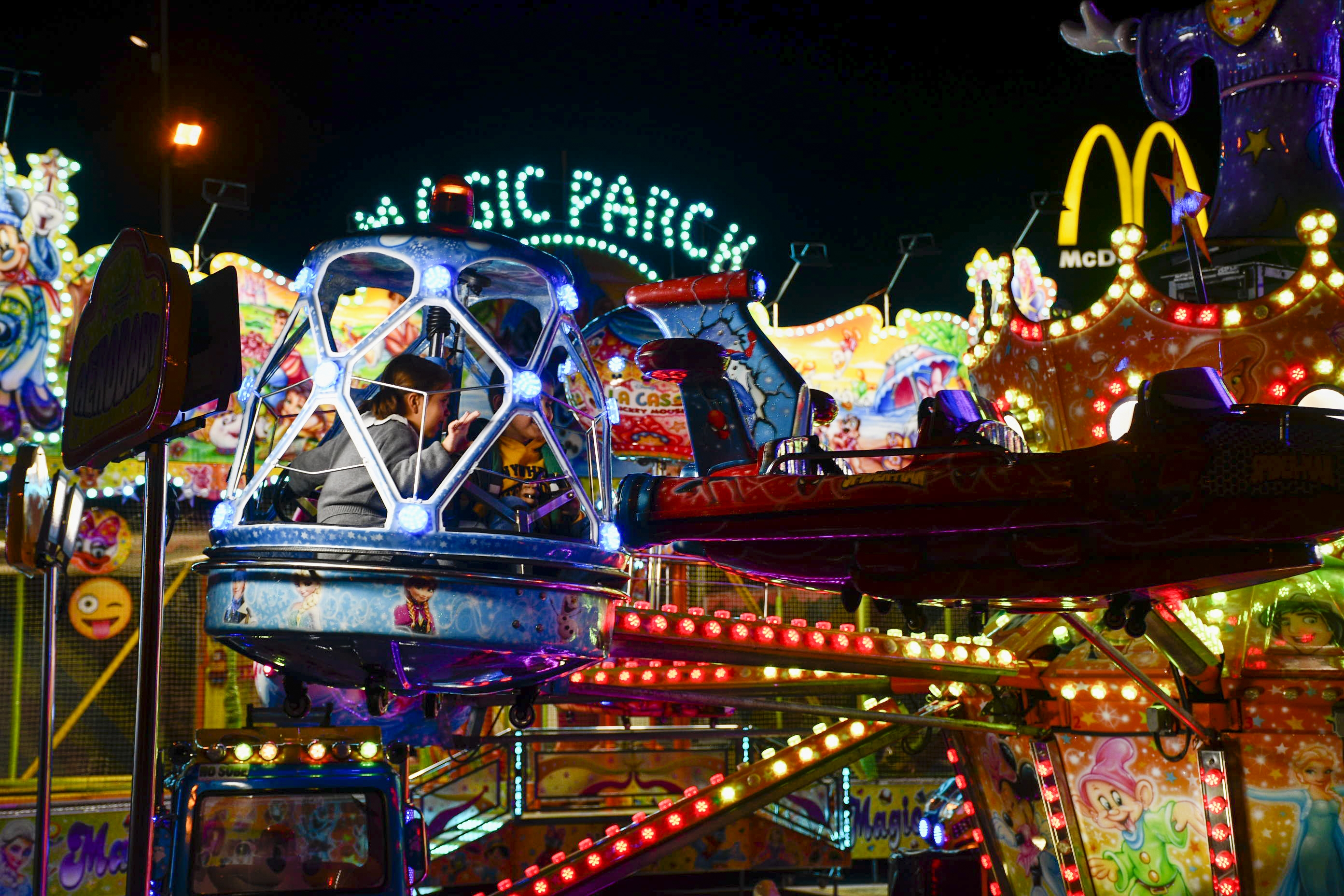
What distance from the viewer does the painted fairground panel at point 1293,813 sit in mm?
7473

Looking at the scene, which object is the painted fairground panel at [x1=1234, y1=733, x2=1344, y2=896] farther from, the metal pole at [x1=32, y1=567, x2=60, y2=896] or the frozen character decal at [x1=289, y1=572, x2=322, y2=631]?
the metal pole at [x1=32, y1=567, x2=60, y2=896]

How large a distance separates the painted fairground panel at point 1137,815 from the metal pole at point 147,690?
6616 millimetres

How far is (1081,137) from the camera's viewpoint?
902 inches

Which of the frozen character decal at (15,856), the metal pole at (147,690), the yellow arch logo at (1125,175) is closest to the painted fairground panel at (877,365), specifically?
the yellow arch logo at (1125,175)

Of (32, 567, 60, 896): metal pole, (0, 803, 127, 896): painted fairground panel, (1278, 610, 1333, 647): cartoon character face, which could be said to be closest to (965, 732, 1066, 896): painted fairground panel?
(1278, 610, 1333, 647): cartoon character face

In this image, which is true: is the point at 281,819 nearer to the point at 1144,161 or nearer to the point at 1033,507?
the point at 1033,507

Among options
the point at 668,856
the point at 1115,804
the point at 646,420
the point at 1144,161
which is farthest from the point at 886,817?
the point at 1144,161

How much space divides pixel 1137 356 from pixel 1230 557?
453 centimetres

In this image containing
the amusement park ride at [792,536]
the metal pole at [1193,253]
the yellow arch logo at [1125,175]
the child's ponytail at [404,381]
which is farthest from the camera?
the yellow arch logo at [1125,175]

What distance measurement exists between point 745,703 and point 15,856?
8.94m

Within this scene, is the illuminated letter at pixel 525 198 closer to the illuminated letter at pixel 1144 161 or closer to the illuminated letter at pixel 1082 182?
the illuminated letter at pixel 1082 182

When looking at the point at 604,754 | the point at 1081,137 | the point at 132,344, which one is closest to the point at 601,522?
the point at 132,344

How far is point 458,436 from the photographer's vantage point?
4395 mm

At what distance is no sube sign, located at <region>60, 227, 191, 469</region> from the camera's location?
2.98m
